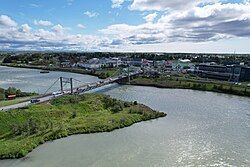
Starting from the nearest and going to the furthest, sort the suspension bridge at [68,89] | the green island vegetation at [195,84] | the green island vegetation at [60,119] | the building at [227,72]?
1. the green island vegetation at [60,119]
2. the suspension bridge at [68,89]
3. the green island vegetation at [195,84]
4. the building at [227,72]

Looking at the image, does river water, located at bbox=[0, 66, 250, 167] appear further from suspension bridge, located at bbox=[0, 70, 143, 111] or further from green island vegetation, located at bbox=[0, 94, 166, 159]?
suspension bridge, located at bbox=[0, 70, 143, 111]

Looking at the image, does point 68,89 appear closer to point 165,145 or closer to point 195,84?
point 195,84

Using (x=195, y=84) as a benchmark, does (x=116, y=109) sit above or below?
above

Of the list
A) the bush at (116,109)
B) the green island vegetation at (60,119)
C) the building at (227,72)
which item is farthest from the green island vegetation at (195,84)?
the bush at (116,109)

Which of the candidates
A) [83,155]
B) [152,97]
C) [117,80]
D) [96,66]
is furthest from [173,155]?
[96,66]

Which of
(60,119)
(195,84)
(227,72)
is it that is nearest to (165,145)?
(60,119)

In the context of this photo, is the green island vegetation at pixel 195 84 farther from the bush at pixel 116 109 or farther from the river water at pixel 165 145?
the bush at pixel 116 109

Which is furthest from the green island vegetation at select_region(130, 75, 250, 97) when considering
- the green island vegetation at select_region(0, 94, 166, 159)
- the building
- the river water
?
the green island vegetation at select_region(0, 94, 166, 159)
